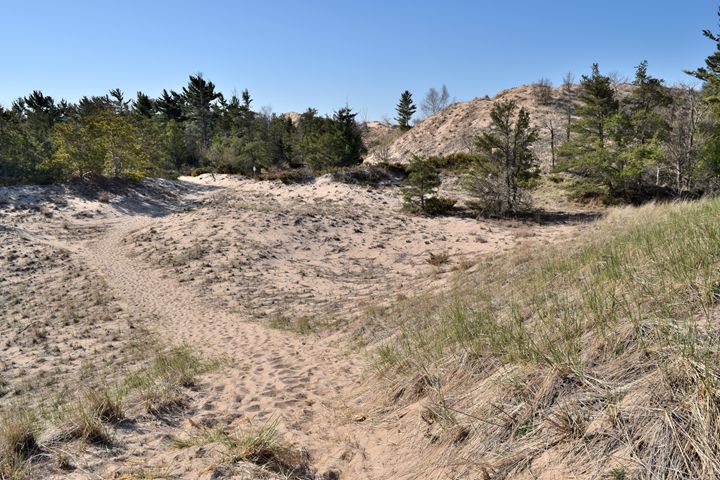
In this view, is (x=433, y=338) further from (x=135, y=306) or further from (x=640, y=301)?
(x=135, y=306)

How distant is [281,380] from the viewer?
649 centimetres

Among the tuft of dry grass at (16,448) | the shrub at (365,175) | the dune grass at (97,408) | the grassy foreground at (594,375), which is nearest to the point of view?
the grassy foreground at (594,375)

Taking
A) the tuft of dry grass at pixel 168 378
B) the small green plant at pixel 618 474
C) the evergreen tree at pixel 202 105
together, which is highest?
the evergreen tree at pixel 202 105

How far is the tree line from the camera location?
28469 millimetres

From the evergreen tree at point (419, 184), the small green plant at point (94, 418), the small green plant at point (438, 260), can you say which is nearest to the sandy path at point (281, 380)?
the small green plant at point (94, 418)

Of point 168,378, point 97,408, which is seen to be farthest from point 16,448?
point 168,378

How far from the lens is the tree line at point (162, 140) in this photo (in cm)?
2847

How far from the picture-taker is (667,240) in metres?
5.25

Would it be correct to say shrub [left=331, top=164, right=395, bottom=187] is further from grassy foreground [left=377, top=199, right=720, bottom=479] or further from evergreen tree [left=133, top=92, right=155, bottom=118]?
evergreen tree [left=133, top=92, right=155, bottom=118]

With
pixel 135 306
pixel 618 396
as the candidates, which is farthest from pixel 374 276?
pixel 618 396

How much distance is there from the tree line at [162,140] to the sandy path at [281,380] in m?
19.9

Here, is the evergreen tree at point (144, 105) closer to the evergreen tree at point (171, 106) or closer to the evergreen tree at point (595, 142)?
the evergreen tree at point (171, 106)

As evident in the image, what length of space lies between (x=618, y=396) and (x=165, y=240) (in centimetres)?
1931

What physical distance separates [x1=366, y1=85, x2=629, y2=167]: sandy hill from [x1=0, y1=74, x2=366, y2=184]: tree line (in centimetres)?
753
